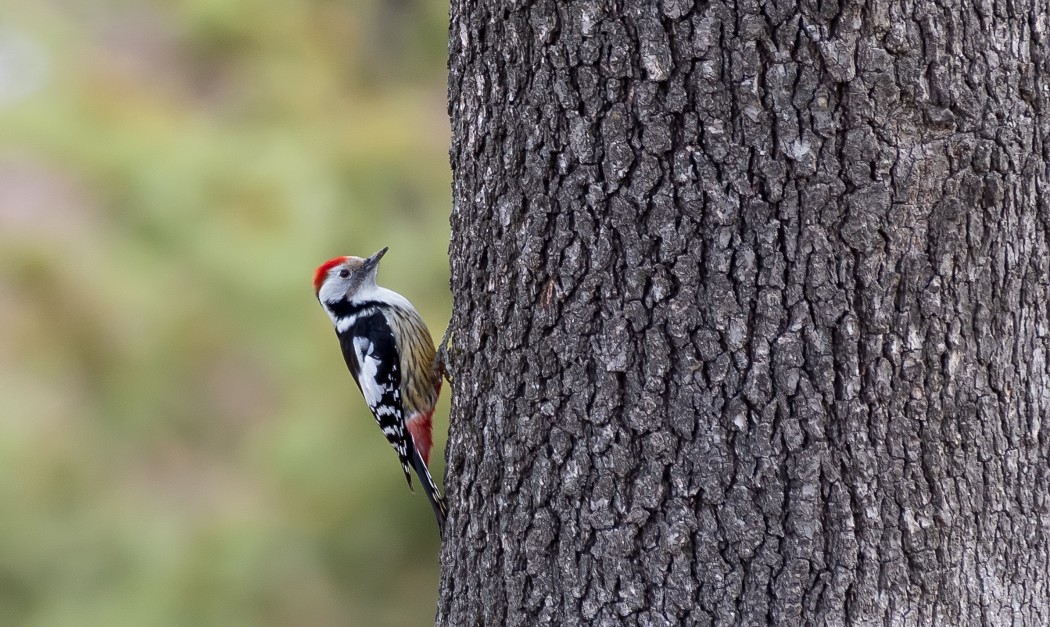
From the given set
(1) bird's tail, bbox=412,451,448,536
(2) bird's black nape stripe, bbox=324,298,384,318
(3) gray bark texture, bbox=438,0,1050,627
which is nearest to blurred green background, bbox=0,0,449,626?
(2) bird's black nape stripe, bbox=324,298,384,318

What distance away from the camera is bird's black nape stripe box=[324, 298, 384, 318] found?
3867mm

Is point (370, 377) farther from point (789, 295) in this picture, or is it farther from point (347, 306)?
point (789, 295)

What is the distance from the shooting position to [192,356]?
15.5 feet

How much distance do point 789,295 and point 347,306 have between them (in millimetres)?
2583

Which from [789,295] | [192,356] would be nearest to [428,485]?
[789,295]

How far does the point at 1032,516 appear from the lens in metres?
1.77

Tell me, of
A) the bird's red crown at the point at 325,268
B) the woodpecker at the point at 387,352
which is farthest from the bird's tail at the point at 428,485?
the bird's red crown at the point at 325,268

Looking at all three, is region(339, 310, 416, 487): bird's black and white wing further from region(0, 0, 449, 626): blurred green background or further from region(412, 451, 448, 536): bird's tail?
region(0, 0, 449, 626): blurred green background

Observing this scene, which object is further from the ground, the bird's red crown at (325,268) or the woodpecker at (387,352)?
the bird's red crown at (325,268)

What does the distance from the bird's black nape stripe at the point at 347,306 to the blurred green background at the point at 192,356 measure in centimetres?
52

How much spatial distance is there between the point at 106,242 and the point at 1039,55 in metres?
4.19

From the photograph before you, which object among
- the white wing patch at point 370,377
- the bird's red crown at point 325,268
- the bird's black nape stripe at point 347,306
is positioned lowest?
the white wing patch at point 370,377

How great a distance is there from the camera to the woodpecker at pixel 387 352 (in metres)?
3.58

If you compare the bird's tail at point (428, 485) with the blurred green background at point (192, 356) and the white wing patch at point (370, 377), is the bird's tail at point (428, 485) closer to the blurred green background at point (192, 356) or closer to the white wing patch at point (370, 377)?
the white wing patch at point (370, 377)
